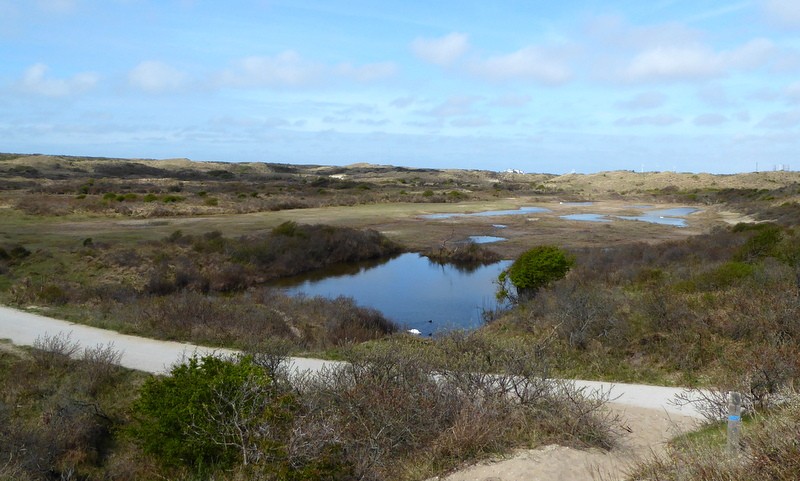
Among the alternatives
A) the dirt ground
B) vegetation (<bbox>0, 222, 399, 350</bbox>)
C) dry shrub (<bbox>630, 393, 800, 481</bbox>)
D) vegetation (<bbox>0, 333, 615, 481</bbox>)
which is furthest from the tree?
dry shrub (<bbox>630, 393, 800, 481</bbox>)

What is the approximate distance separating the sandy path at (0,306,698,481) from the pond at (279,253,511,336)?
30.7 feet

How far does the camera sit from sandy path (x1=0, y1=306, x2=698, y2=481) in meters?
7.43

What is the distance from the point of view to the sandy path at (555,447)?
743 centimetres

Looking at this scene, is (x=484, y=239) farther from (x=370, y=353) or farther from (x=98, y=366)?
(x=370, y=353)

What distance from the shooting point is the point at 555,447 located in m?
8.05

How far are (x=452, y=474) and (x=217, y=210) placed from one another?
167ft

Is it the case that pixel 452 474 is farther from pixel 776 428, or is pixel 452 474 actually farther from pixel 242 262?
pixel 242 262

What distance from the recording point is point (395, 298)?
1096 inches

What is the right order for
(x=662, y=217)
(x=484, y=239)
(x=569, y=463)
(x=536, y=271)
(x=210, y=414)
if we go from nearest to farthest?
(x=569, y=463), (x=210, y=414), (x=536, y=271), (x=484, y=239), (x=662, y=217)

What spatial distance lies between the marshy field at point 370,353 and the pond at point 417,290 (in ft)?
0.72

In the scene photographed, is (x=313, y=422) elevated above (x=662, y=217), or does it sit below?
below

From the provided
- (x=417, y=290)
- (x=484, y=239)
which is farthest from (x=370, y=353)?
(x=484, y=239)

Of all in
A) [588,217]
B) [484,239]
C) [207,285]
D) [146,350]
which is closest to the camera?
[146,350]

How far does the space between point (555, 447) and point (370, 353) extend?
3569 mm
